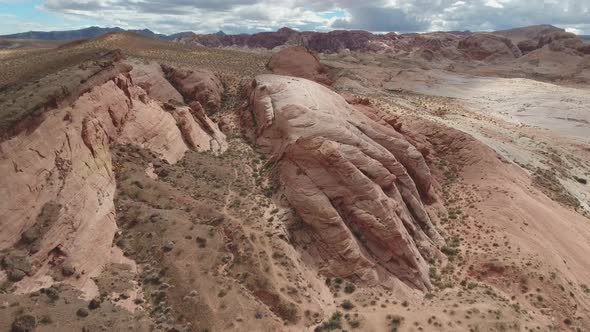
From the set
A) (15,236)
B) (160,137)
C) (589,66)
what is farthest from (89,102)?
(589,66)

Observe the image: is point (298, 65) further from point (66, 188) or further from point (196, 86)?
point (66, 188)

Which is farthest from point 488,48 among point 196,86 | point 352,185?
point 352,185

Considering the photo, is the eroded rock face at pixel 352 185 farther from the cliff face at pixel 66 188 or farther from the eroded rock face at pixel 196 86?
the cliff face at pixel 66 188

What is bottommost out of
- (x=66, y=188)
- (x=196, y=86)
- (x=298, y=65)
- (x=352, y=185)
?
(x=352, y=185)

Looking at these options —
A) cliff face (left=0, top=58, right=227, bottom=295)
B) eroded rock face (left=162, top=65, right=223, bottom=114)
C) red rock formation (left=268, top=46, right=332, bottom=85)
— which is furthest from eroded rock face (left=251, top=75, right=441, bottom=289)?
red rock formation (left=268, top=46, right=332, bottom=85)

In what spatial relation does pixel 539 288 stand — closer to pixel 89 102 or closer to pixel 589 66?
pixel 89 102

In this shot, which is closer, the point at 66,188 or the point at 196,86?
the point at 66,188
